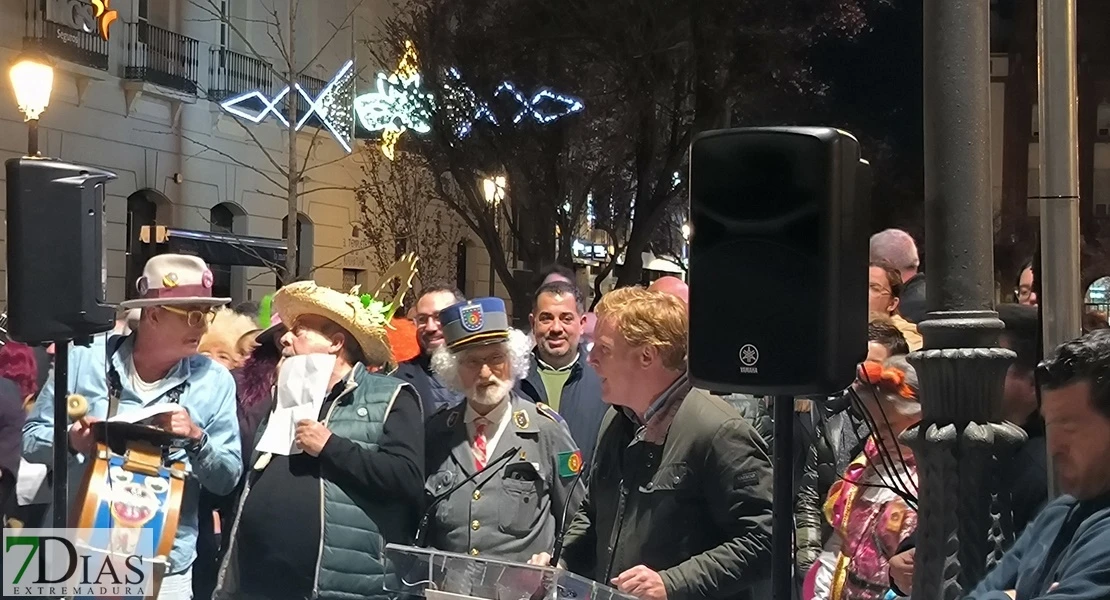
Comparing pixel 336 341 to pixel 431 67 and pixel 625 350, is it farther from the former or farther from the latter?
pixel 431 67

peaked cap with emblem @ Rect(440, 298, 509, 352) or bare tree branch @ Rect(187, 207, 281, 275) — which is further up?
bare tree branch @ Rect(187, 207, 281, 275)

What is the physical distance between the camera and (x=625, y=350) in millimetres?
3684

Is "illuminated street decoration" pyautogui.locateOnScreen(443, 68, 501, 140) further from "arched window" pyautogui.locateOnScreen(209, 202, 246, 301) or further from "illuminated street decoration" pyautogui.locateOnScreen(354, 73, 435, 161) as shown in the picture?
"arched window" pyautogui.locateOnScreen(209, 202, 246, 301)

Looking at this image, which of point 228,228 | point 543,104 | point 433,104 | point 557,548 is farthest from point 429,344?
point 228,228

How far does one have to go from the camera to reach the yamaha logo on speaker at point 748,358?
306 centimetres

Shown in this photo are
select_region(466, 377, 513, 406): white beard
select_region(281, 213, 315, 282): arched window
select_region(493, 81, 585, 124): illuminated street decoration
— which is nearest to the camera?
select_region(466, 377, 513, 406): white beard

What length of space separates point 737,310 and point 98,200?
2881 millimetres

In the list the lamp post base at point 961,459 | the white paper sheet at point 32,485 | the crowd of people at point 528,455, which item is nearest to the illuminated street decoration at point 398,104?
the crowd of people at point 528,455

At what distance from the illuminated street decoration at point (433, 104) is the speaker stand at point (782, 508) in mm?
16657

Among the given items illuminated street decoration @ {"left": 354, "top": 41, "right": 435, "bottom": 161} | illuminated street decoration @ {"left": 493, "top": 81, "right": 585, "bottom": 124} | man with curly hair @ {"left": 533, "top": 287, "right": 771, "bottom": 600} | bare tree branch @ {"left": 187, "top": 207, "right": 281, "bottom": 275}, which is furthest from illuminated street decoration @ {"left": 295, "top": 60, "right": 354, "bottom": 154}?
man with curly hair @ {"left": 533, "top": 287, "right": 771, "bottom": 600}

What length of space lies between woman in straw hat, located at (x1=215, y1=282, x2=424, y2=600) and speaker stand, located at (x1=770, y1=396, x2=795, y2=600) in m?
1.56

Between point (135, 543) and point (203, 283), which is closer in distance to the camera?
point (135, 543)

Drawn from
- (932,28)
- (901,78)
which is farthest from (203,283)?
(901,78)

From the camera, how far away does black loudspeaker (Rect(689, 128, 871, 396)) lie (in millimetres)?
2984
